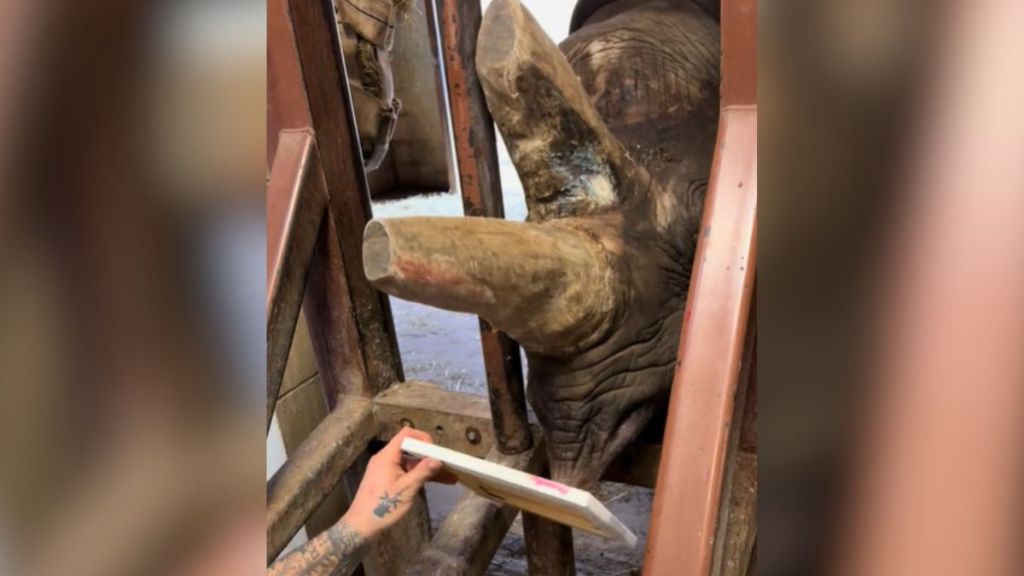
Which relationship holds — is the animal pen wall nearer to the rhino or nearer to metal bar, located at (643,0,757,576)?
metal bar, located at (643,0,757,576)

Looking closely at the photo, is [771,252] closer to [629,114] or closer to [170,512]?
[170,512]

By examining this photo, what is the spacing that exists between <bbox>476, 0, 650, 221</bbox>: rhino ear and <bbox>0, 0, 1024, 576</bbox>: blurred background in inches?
29.3

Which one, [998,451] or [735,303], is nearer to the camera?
[998,451]

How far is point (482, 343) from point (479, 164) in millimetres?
376

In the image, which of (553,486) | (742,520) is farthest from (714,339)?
(742,520)

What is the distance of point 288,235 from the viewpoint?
1.36 metres

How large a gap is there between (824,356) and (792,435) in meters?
0.04

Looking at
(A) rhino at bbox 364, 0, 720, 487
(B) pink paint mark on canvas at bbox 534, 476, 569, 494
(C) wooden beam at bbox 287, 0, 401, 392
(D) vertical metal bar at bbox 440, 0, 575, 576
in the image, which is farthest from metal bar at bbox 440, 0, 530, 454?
(B) pink paint mark on canvas at bbox 534, 476, 569, 494

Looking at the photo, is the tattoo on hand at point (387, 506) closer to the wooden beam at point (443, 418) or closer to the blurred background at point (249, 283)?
the wooden beam at point (443, 418)

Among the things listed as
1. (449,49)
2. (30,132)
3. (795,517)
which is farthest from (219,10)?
(449,49)

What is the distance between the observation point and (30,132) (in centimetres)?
24

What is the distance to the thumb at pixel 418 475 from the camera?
1.08 m

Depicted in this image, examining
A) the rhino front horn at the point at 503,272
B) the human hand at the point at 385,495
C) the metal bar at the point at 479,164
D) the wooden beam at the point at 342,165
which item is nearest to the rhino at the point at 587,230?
the rhino front horn at the point at 503,272

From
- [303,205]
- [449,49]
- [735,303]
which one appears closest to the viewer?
[735,303]
